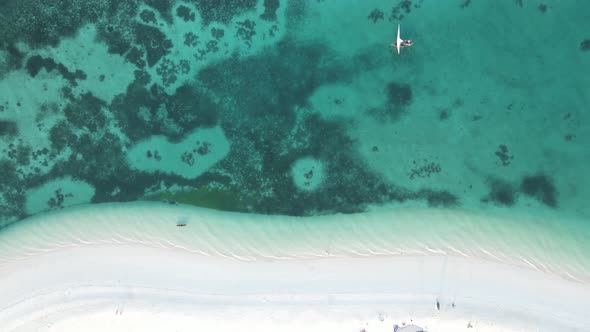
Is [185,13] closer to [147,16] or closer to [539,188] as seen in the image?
[147,16]

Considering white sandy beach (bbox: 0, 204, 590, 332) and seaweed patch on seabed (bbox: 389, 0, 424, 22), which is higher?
seaweed patch on seabed (bbox: 389, 0, 424, 22)

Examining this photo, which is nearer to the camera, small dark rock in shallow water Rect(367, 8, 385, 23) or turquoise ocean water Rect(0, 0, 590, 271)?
turquoise ocean water Rect(0, 0, 590, 271)

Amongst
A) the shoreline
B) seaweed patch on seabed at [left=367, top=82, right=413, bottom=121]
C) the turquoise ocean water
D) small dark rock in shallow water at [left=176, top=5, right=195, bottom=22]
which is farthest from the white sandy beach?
small dark rock in shallow water at [left=176, top=5, right=195, bottom=22]

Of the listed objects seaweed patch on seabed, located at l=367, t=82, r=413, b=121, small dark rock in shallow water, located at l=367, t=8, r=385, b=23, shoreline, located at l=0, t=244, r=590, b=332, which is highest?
small dark rock in shallow water, located at l=367, t=8, r=385, b=23

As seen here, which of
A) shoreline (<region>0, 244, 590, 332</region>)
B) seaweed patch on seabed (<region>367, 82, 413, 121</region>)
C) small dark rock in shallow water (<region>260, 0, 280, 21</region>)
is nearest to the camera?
shoreline (<region>0, 244, 590, 332</region>)

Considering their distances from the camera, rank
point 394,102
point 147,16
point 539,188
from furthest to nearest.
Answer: point 147,16
point 394,102
point 539,188

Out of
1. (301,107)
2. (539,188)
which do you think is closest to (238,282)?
(301,107)

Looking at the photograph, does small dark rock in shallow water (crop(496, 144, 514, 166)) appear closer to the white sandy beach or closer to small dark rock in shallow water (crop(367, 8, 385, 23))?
the white sandy beach

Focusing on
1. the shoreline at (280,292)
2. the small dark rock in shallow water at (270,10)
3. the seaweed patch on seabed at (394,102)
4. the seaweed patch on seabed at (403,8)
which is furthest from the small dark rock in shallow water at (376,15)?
the shoreline at (280,292)
